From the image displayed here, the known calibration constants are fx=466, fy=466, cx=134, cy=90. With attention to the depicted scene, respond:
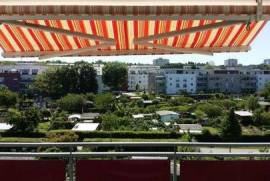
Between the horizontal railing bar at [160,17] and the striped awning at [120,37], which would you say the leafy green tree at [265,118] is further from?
the horizontal railing bar at [160,17]

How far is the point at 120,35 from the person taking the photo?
218 inches

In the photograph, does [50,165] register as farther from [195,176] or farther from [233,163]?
[233,163]

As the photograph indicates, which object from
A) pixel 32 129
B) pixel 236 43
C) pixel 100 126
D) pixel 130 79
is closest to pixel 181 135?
pixel 100 126

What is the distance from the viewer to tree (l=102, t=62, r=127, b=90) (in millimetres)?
107981

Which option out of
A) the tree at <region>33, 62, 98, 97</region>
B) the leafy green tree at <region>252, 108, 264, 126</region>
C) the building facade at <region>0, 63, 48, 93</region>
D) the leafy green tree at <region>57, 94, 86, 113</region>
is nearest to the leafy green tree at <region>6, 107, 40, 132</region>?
the leafy green tree at <region>57, 94, 86, 113</region>

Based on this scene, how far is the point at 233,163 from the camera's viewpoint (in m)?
3.53

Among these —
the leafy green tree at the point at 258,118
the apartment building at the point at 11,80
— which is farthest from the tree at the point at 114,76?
the leafy green tree at the point at 258,118

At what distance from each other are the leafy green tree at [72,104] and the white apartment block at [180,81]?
37300 millimetres

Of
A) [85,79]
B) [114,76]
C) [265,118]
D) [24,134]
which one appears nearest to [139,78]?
[114,76]

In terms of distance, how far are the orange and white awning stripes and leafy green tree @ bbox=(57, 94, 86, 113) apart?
228 feet

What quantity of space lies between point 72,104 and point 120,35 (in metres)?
70.7

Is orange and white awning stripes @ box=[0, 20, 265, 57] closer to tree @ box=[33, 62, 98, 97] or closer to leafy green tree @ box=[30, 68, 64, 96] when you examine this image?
tree @ box=[33, 62, 98, 97]

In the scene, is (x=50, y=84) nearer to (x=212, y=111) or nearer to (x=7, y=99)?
(x=7, y=99)

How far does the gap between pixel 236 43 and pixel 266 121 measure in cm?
5518
